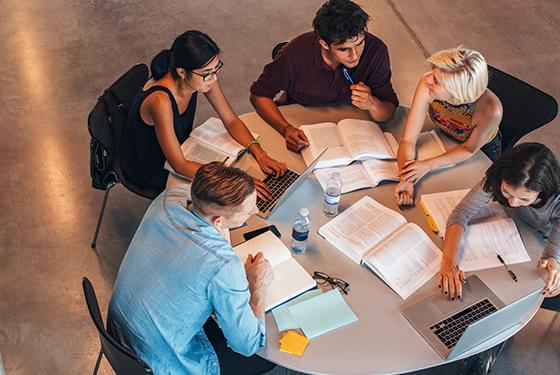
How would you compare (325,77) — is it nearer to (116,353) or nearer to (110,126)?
(110,126)

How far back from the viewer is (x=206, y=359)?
2.20m

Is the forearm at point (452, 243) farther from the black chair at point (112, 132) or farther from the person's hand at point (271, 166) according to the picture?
the black chair at point (112, 132)

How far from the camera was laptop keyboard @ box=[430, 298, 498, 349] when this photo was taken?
213 cm

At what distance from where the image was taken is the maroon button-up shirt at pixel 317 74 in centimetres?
301

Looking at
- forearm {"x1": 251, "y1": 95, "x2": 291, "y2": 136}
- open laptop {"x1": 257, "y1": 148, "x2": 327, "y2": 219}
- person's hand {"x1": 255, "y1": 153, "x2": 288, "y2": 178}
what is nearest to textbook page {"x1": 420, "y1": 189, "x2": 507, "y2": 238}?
open laptop {"x1": 257, "y1": 148, "x2": 327, "y2": 219}

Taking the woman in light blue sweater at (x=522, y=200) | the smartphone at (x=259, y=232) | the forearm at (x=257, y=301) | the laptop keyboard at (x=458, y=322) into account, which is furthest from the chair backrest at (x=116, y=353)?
the woman in light blue sweater at (x=522, y=200)

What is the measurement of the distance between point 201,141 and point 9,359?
1.41 meters

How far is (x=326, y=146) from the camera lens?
278cm

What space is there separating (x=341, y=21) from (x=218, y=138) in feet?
2.59

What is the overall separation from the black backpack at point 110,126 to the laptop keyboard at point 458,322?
5.48ft

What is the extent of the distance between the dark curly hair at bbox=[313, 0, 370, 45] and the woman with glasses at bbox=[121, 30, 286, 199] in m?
0.52

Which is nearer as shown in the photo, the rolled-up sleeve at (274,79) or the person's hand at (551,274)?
the person's hand at (551,274)

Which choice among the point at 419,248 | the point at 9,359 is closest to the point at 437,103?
the point at 419,248

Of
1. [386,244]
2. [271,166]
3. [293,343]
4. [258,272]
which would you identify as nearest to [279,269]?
[258,272]
